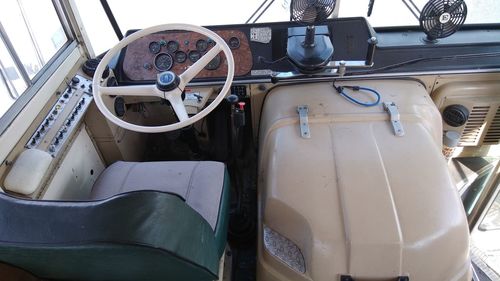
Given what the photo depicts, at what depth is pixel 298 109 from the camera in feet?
5.04

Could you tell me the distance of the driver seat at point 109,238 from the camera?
0.77 metres

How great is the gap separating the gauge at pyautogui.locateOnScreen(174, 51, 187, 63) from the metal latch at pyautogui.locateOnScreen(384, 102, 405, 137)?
3.42ft

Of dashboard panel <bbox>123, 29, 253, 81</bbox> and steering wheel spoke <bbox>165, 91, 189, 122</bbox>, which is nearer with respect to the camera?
steering wheel spoke <bbox>165, 91, 189, 122</bbox>

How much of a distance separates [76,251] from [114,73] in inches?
49.8

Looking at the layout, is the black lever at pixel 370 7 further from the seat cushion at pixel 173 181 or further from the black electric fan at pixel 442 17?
the seat cushion at pixel 173 181

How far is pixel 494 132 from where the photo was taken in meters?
1.88

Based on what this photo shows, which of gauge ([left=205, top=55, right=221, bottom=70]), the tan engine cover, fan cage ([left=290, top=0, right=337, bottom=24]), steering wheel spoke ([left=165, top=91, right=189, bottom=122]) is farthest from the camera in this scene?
gauge ([left=205, top=55, right=221, bottom=70])

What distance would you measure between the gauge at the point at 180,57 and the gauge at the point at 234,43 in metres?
0.25

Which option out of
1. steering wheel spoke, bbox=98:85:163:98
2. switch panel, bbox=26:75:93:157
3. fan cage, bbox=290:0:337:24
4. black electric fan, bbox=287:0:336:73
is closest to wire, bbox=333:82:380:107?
black electric fan, bbox=287:0:336:73

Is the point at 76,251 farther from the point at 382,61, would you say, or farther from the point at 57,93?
the point at 382,61

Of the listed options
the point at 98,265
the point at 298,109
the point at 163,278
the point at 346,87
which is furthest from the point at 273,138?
the point at 98,265

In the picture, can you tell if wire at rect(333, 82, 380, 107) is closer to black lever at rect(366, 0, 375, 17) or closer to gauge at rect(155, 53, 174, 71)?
black lever at rect(366, 0, 375, 17)

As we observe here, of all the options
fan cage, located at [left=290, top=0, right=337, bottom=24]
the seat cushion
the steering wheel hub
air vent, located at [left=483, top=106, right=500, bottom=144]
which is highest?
fan cage, located at [left=290, top=0, right=337, bottom=24]

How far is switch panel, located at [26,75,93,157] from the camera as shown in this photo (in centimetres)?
144
